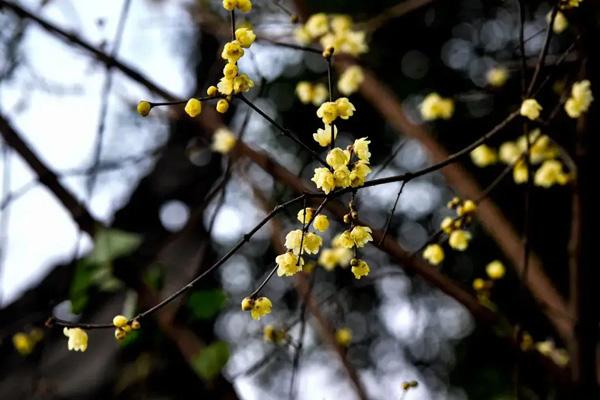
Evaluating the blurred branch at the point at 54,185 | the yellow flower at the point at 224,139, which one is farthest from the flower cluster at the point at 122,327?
the yellow flower at the point at 224,139

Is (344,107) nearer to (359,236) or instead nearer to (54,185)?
(359,236)

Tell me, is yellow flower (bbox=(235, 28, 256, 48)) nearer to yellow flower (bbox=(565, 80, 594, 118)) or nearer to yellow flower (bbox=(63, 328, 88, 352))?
yellow flower (bbox=(63, 328, 88, 352))

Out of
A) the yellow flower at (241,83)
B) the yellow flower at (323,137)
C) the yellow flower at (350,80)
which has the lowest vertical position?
the yellow flower at (323,137)

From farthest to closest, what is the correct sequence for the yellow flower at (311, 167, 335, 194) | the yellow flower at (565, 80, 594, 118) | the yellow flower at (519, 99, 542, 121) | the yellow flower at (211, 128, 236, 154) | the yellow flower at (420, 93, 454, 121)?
the yellow flower at (420, 93, 454, 121), the yellow flower at (211, 128, 236, 154), the yellow flower at (565, 80, 594, 118), the yellow flower at (519, 99, 542, 121), the yellow flower at (311, 167, 335, 194)

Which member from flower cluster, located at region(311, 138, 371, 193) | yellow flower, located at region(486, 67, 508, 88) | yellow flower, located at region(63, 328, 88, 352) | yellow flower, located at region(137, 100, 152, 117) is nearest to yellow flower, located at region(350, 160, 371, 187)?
flower cluster, located at region(311, 138, 371, 193)

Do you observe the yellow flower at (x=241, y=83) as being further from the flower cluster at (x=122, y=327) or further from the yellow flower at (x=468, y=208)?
the yellow flower at (x=468, y=208)

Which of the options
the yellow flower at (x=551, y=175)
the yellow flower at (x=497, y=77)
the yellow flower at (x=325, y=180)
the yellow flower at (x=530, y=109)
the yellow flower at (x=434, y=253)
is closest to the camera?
the yellow flower at (x=325, y=180)
